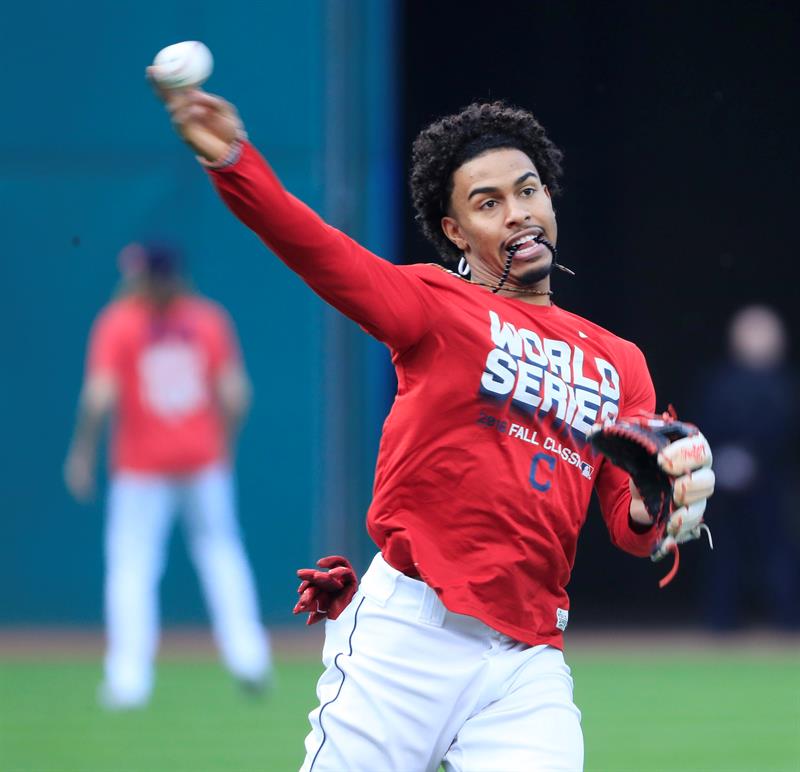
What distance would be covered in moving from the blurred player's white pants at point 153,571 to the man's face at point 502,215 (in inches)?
207

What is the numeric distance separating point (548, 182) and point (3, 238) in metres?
8.70

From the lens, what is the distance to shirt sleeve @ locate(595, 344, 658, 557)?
3975mm

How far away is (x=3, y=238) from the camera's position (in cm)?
1237

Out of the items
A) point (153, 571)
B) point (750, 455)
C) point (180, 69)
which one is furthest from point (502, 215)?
point (750, 455)

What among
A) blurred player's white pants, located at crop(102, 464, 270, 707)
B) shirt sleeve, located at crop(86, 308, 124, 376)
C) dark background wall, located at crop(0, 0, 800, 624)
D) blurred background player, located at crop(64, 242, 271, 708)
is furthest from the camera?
dark background wall, located at crop(0, 0, 800, 624)

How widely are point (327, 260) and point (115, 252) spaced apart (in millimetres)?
8995

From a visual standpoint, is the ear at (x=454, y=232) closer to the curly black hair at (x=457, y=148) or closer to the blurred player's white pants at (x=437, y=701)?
the curly black hair at (x=457, y=148)

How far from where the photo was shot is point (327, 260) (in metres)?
3.42

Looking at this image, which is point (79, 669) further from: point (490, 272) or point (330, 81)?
point (490, 272)

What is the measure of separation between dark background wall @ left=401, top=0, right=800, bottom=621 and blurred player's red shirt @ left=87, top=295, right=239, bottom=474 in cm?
337

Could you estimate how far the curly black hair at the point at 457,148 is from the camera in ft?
13.8

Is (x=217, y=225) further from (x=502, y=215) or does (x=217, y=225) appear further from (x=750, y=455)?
(x=502, y=215)

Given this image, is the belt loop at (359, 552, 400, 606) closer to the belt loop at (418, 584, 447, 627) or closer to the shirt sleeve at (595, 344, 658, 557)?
the belt loop at (418, 584, 447, 627)

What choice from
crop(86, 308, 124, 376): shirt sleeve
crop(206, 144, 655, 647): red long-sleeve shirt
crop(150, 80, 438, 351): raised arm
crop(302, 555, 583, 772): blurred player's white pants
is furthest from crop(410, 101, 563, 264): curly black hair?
crop(86, 308, 124, 376): shirt sleeve
